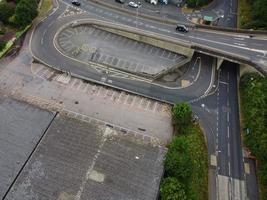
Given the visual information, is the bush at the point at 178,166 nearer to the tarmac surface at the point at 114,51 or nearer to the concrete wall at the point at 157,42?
the tarmac surface at the point at 114,51

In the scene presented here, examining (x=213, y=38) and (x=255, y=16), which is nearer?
(x=213, y=38)

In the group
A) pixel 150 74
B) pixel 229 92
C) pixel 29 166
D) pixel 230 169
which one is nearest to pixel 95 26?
pixel 150 74

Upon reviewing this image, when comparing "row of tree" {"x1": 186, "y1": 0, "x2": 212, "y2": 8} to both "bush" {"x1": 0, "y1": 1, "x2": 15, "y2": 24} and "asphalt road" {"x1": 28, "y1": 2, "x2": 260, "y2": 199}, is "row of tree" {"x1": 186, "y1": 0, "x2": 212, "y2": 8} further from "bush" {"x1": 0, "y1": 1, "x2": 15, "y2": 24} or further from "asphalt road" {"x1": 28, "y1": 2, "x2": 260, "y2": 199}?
"bush" {"x1": 0, "y1": 1, "x2": 15, "y2": 24}

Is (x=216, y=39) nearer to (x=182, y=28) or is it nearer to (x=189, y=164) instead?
(x=182, y=28)

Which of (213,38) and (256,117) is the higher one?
(213,38)

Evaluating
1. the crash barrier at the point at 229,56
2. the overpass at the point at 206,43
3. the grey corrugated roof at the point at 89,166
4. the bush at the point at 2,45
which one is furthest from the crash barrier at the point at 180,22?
the grey corrugated roof at the point at 89,166

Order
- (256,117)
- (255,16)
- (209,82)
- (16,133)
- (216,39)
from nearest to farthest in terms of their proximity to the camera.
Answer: (16,133)
(256,117)
(209,82)
(216,39)
(255,16)

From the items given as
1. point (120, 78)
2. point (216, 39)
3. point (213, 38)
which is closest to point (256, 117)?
point (216, 39)
